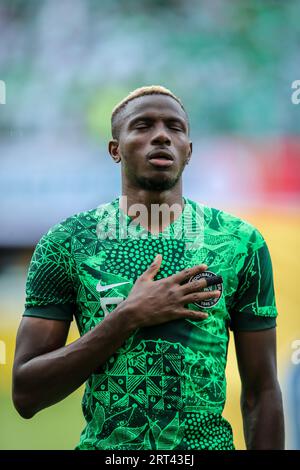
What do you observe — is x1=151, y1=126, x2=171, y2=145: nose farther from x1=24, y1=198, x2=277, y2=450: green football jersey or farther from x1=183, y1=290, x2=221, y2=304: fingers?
x1=183, y1=290, x2=221, y2=304: fingers

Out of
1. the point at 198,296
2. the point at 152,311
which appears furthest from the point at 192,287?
the point at 152,311

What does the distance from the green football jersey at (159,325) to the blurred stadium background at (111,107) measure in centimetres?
135

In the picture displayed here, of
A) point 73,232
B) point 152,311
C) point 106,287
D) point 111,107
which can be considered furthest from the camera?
point 111,107

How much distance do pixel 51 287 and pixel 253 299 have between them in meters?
0.60

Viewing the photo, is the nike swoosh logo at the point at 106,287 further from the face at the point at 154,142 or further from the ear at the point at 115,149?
the ear at the point at 115,149

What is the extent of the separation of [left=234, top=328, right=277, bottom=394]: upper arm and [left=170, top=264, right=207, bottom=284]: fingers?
271 millimetres

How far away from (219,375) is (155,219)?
0.52m

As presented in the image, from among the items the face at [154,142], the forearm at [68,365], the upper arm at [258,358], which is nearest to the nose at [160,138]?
the face at [154,142]

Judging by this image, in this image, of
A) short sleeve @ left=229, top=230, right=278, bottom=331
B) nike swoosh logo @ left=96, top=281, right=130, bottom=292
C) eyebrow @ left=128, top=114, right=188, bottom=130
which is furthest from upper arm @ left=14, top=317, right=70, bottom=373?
eyebrow @ left=128, top=114, right=188, bottom=130

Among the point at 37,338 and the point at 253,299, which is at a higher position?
the point at 253,299

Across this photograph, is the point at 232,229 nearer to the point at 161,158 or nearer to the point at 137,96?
the point at 161,158

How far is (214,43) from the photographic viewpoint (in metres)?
3.97

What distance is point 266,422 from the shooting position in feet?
7.26

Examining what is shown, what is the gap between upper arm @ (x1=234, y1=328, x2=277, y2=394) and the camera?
225 centimetres
